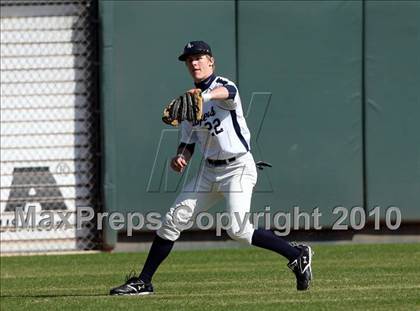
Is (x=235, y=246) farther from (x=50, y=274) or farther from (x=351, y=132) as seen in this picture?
(x=50, y=274)

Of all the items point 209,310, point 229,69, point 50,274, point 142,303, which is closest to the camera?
point 209,310

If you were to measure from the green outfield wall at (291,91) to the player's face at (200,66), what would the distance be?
4.19 meters

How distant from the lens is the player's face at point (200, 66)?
771cm

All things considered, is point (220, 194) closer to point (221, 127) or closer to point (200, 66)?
point (221, 127)

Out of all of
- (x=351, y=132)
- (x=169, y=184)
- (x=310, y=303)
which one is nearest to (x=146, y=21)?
(x=169, y=184)

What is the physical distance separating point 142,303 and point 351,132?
17.0 feet

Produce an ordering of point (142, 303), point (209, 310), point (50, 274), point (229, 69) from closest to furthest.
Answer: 1. point (209, 310)
2. point (142, 303)
3. point (50, 274)
4. point (229, 69)

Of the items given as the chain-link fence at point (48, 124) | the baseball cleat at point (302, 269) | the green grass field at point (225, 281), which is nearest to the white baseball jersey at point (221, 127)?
the baseball cleat at point (302, 269)

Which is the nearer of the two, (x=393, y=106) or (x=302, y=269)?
(x=302, y=269)

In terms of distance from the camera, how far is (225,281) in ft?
29.6

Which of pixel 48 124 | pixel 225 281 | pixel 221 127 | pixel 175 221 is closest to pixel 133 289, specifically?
pixel 175 221

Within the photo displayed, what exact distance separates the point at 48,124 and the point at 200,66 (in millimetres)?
5192

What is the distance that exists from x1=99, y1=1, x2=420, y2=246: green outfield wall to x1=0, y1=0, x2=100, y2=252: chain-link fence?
554mm

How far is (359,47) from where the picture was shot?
1200 cm
